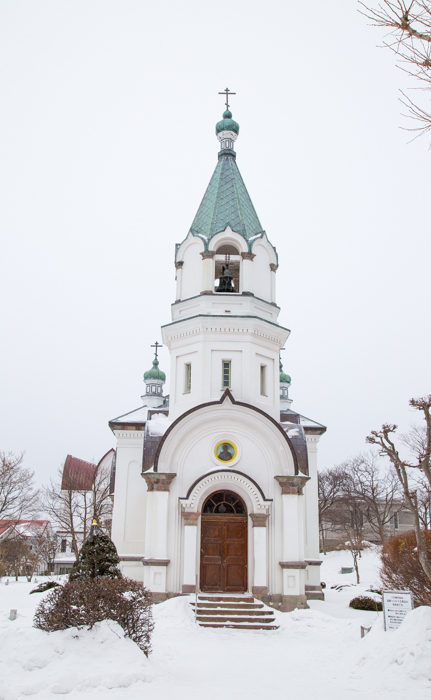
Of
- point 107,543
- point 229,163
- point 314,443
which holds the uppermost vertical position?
point 229,163

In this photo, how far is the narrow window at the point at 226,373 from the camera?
1943cm

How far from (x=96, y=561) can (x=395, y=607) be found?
5.58m

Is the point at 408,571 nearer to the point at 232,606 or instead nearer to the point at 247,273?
the point at 232,606

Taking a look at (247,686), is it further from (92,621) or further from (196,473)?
(196,473)

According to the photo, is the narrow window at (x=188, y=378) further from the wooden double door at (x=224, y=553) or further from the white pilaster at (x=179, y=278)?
the wooden double door at (x=224, y=553)

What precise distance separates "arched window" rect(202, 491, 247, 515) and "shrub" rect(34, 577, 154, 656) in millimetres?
7991

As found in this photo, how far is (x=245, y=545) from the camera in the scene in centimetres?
1755

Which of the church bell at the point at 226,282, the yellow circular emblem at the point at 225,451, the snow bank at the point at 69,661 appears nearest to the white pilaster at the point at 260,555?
the yellow circular emblem at the point at 225,451

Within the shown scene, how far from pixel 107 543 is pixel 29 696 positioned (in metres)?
3.73

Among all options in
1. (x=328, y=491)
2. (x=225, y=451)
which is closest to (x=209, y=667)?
(x=225, y=451)

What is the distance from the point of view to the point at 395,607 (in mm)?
10562

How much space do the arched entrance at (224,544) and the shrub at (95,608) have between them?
7441mm

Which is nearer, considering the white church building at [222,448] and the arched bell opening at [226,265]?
the white church building at [222,448]

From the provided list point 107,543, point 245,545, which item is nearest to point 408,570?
point 245,545
